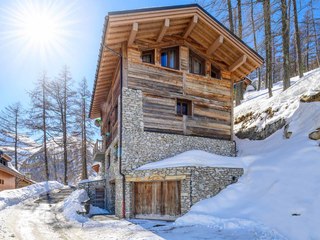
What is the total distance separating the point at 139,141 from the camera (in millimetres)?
12656

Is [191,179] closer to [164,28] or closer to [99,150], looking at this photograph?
[164,28]

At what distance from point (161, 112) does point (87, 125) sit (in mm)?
18541

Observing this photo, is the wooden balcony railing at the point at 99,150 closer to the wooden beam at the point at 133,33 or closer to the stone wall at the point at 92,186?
the stone wall at the point at 92,186

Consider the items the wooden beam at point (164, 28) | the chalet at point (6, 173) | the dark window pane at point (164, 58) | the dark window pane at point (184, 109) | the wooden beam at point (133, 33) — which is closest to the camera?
the wooden beam at point (133, 33)

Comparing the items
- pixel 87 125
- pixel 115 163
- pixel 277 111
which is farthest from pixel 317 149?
pixel 87 125

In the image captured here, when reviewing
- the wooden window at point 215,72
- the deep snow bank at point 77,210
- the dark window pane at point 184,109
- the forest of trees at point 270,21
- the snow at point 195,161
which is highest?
the forest of trees at point 270,21

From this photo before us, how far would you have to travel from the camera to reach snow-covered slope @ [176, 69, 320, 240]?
27.1 ft

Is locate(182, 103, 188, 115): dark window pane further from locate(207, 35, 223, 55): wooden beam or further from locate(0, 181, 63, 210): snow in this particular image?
locate(0, 181, 63, 210): snow

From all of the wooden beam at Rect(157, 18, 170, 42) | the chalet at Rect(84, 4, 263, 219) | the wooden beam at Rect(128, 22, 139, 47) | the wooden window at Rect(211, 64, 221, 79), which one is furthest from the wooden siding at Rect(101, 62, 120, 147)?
the wooden window at Rect(211, 64, 221, 79)

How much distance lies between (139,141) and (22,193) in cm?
1510

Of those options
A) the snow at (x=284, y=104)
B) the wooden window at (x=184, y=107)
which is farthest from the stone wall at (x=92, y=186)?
the snow at (x=284, y=104)

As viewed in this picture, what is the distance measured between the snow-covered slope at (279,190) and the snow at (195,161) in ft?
2.50

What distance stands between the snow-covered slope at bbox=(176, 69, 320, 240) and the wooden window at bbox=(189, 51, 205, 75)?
4.92m

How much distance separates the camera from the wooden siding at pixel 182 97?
13164 millimetres
